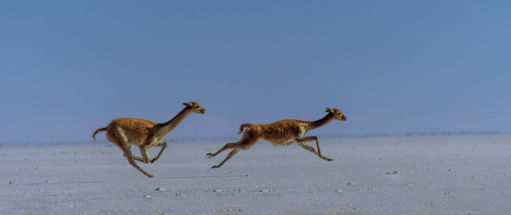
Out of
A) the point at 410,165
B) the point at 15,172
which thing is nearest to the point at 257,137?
the point at 410,165

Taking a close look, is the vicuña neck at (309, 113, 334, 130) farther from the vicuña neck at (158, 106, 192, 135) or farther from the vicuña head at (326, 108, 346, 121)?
the vicuña neck at (158, 106, 192, 135)

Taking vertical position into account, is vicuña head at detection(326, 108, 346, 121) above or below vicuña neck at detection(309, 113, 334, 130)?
above

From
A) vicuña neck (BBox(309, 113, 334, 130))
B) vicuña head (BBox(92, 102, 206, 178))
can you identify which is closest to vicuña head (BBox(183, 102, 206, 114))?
vicuña head (BBox(92, 102, 206, 178))

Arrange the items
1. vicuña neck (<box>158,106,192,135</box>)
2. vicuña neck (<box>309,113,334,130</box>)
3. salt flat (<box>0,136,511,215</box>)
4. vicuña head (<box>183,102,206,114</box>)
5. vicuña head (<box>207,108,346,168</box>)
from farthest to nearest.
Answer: vicuña neck (<box>309,113,334,130</box>), vicuña head (<box>207,108,346,168</box>), salt flat (<box>0,136,511,215</box>), vicuña neck (<box>158,106,192,135</box>), vicuña head (<box>183,102,206,114</box>)

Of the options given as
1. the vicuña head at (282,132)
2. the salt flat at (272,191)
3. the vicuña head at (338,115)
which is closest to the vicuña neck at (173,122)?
the vicuña head at (282,132)

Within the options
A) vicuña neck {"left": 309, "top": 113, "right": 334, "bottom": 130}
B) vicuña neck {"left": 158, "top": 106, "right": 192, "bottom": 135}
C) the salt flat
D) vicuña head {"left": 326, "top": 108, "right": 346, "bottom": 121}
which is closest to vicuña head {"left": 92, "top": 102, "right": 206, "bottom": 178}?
vicuña neck {"left": 158, "top": 106, "right": 192, "bottom": 135}

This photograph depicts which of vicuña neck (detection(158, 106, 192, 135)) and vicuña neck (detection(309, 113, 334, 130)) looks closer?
vicuña neck (detection(158, 106, 192, 135))

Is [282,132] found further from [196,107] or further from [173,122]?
[173,122]

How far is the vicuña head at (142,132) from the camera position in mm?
9086

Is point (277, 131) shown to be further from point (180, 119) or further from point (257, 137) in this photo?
point (180, 119)

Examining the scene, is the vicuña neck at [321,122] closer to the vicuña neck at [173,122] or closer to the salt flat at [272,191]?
the salt flat at [272,191]

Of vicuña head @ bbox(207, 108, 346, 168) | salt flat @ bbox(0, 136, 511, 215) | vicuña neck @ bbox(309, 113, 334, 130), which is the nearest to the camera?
salt flat @ bbox(0, 136, 511, 215)

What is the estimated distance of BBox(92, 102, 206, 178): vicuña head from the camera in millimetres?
9086

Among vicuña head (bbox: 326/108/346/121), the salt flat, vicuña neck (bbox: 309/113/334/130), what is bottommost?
the salt flat
